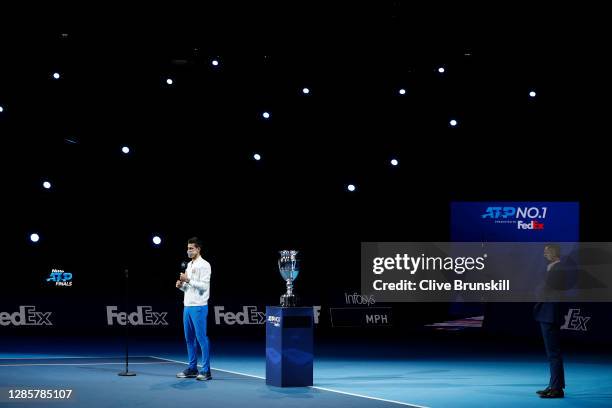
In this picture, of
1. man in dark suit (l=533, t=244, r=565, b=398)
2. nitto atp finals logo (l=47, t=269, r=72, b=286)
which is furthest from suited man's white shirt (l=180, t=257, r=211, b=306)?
nitto atp finals logo (l=47, t=269, r=72, b=286)

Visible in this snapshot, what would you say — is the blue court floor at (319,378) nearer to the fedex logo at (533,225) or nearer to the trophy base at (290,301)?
the trophy base at (290,301)

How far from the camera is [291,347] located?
42.5 feet

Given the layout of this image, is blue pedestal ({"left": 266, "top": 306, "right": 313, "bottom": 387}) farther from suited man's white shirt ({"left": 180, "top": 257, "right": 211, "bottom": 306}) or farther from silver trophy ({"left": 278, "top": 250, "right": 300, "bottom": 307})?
suited man's white shirt ({"left": 180, "top": 257, "right": 211, "bottom": 306})

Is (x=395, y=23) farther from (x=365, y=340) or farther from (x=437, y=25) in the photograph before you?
(x=365, y=340)

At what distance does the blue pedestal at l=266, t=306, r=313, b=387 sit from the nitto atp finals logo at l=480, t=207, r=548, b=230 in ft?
50.2

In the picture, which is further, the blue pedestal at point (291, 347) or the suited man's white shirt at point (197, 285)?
the suited man's white shirt at point (197, 285)

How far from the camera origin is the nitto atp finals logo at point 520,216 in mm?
27609

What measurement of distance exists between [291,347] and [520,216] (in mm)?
15958

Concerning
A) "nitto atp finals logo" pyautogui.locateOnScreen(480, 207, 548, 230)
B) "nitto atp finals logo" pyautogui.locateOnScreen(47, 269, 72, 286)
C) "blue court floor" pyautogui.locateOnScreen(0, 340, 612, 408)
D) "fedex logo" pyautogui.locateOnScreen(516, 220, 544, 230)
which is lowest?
"blue court floor" pyautogui.locateOnScreen(0, 340, 612, 408)

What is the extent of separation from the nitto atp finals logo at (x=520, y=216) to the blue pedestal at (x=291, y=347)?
15309 millimetres

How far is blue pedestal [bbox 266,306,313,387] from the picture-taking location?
13.0m

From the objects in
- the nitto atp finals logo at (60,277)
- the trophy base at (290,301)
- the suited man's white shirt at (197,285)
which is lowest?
the trophy base at (290,301)

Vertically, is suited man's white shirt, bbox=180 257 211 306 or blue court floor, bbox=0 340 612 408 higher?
suited man's white shirt, bbox=180 257 211 306

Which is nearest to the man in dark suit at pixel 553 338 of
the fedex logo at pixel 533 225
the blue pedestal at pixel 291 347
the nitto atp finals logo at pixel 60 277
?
the blue pedestal at pixel 291 347
